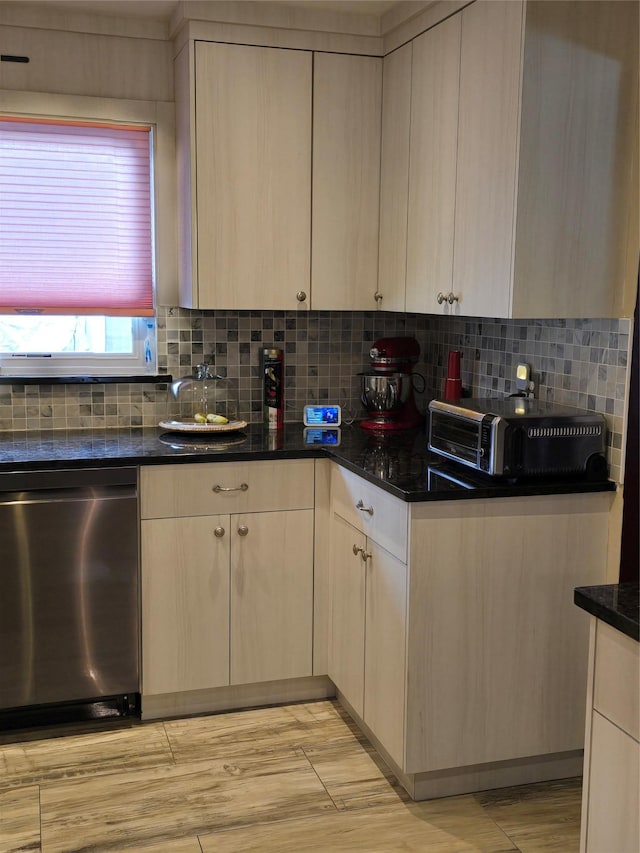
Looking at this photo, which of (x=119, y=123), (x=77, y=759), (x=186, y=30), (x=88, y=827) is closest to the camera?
(x=88, y=827)

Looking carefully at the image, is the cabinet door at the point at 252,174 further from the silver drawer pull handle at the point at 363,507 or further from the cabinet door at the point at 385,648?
the cabinet door at the point at 385,648

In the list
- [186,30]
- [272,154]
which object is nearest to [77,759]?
[272,154]

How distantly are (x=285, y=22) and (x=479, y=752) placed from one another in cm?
250

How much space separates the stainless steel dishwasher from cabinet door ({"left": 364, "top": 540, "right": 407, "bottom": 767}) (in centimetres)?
81

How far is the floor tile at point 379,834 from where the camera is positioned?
98.2 inches

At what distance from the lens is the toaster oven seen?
2.56 meters

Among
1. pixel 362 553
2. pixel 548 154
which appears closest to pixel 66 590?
pixel 362 553

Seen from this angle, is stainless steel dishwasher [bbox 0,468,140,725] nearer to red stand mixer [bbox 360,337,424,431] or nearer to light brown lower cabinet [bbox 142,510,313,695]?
light brown lower cabinet [bbox 142,510,313,695]

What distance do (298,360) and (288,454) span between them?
71 centimetres

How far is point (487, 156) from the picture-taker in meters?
2.67

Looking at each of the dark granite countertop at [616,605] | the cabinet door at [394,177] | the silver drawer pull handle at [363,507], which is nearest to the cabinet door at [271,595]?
→ the silver drawer pull handle at [363,507]

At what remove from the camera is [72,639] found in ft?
10.0

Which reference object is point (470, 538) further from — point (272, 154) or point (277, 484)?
point (272, 154)

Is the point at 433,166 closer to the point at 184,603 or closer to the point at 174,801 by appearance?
the point at 184,603
